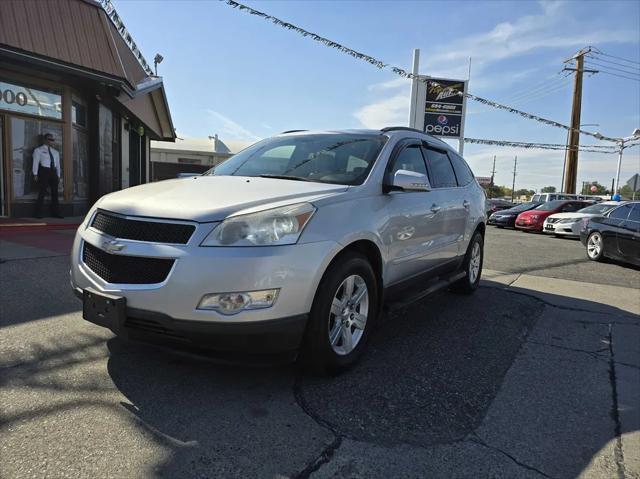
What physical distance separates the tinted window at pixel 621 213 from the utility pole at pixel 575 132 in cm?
1994

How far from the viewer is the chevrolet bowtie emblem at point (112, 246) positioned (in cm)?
Answer: 285

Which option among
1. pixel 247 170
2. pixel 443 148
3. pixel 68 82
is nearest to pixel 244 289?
pixel 247 170

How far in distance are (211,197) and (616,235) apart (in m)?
9.81

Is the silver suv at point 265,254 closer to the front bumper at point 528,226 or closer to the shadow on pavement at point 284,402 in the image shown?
the shadow on pavement at point 284,402

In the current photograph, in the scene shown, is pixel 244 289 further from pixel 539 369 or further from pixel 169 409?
pixel 539 369

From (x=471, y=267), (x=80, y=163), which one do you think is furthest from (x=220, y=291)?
(x=80, y=163)

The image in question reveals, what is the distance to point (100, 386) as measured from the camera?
2.96 meters

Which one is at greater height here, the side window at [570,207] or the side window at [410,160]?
the side window at [410,160]

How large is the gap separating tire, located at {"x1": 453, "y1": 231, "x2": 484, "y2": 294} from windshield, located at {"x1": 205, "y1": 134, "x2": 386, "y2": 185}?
2.39 m

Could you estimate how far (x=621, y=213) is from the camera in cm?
1014

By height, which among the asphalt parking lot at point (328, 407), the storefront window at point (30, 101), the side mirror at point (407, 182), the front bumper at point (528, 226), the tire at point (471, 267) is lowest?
the front bumper at point (528, 226)

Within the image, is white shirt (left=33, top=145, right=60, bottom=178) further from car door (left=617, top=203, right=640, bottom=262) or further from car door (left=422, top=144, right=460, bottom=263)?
car door (left=617, top=203, right=640, bottom=262)

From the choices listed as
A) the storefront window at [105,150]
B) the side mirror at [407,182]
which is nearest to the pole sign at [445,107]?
the storefront window at [105,150]

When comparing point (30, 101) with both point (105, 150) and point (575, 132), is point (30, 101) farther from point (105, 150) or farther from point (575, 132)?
point (575, 132)
